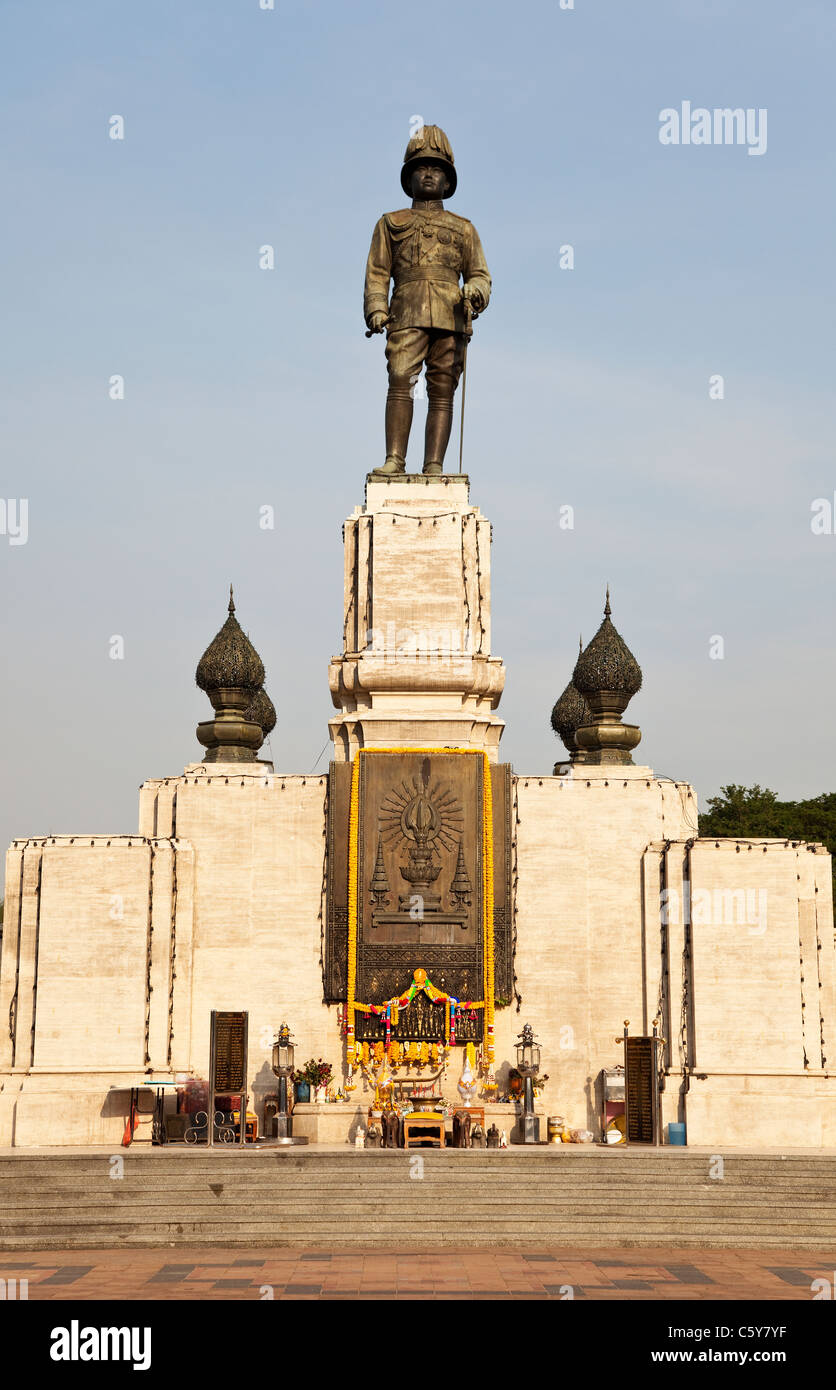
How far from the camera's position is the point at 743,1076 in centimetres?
2553

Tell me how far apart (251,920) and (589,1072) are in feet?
20.4

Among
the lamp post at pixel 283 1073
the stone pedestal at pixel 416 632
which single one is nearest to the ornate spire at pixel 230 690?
the stone pedestal at pixel 416 632

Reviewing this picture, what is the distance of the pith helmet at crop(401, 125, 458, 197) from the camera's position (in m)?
29.6

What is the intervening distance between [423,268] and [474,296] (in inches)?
46.1

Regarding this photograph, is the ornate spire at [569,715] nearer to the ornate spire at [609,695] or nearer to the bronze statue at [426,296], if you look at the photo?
the ornate spire at [609,695]

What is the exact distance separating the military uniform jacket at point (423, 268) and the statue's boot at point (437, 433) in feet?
4.62

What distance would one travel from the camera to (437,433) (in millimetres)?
29516

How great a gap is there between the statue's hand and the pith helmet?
7.89ft

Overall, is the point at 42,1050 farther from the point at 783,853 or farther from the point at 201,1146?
the point at 783,853

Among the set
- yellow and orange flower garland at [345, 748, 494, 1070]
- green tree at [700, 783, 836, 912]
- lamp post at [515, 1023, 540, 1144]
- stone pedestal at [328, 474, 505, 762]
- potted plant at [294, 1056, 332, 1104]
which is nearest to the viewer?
lamp post at [515, 1023, 540, 1144]

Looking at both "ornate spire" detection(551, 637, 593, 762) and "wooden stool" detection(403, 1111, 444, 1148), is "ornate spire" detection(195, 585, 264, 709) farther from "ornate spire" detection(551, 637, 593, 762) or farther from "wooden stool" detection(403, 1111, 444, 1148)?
"wooden stool" detection(403, 1111, 444, 1148)

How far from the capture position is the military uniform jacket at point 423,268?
29.2 meters

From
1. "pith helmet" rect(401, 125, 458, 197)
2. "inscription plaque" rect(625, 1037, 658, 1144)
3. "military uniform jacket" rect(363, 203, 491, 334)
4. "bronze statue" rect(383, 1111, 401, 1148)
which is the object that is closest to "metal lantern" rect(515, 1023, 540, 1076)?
"inscription plaque" rect(625, 1037, 658, 1144)

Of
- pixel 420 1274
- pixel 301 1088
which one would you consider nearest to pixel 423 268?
pixel 301 1088
